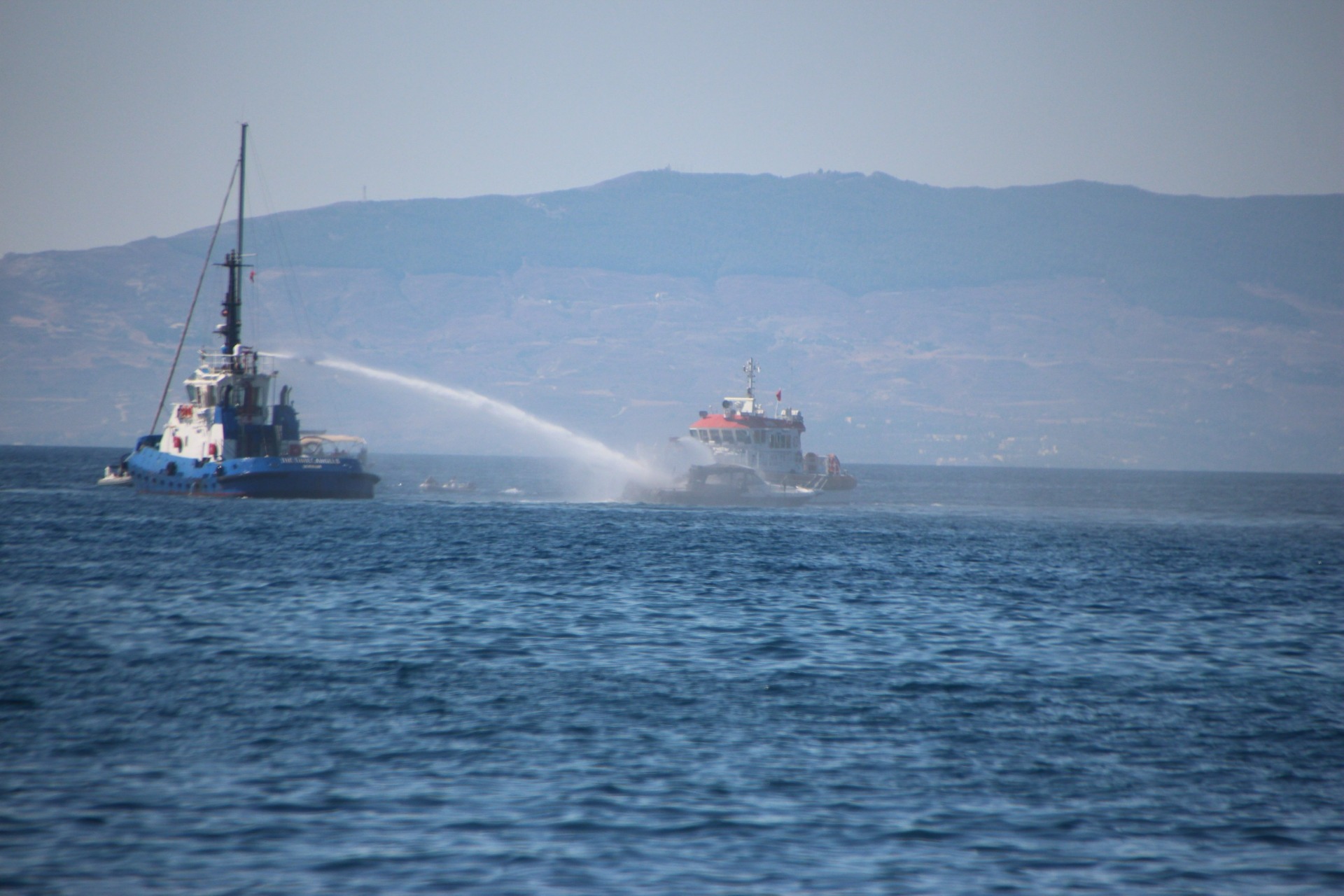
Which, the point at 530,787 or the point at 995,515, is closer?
the point at 530,787

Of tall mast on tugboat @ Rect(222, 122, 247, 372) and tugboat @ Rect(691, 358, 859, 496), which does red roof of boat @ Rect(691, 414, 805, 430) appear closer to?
tugboat @ Rect(691, 358, 859, 496)

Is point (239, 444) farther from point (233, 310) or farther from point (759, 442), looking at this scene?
point (759, 442)

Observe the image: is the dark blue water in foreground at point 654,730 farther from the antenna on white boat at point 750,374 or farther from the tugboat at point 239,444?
the antenna on white boat at point 750,374

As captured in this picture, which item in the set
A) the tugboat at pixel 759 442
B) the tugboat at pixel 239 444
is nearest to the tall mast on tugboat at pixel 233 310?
the tugboat at pixel 239 444

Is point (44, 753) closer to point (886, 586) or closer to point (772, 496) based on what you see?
point (886, 586)

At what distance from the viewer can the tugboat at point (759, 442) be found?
106375 millimetres

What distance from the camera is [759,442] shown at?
107 meters

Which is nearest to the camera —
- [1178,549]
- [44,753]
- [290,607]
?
[44,753]

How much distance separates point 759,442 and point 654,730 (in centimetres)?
8546

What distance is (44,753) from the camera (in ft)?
65.9

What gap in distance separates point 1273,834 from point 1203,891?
114 inches

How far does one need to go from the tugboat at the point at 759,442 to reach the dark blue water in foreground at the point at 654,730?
54685mm

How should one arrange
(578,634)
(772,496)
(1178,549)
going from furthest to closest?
(772,496) → (1178,549) → (578,634)

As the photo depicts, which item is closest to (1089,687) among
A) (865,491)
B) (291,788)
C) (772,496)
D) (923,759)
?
(923,759)
